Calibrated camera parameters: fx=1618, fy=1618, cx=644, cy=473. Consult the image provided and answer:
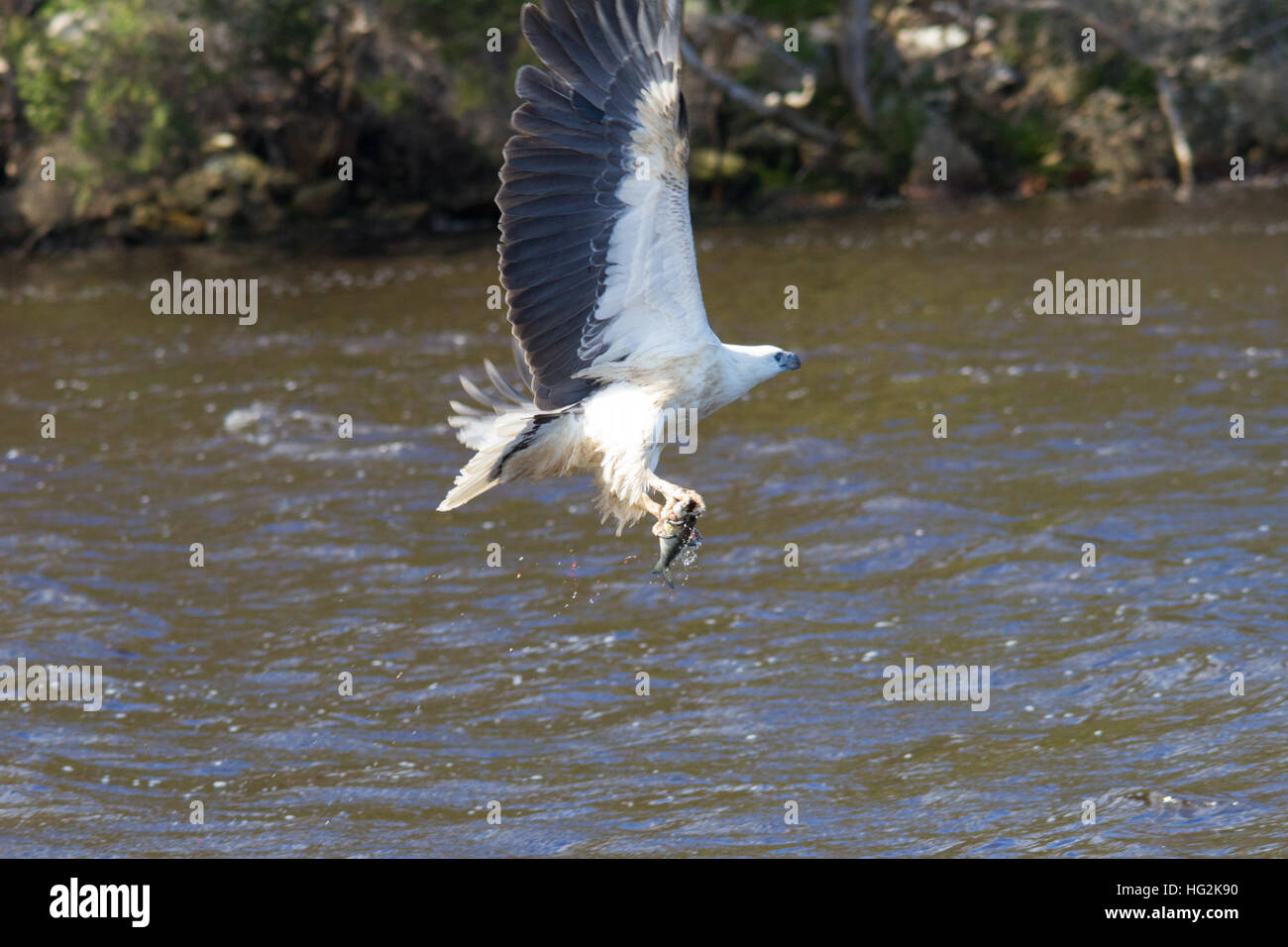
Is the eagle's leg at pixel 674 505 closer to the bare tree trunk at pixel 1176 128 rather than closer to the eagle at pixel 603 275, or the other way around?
the eagle at pixel 603 275

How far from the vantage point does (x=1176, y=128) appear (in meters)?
20.6

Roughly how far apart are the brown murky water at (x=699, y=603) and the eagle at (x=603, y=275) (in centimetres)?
147

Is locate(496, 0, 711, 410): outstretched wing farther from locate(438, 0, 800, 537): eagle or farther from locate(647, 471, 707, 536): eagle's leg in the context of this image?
locate(647, 471, 707, 536): eagle's leg

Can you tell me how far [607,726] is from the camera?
7.30 m

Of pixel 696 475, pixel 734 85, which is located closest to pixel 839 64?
pixel 734 85

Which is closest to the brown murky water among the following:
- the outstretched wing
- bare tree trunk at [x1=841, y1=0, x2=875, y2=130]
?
the outstretched wing

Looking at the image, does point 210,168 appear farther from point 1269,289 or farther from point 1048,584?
point 1048,584

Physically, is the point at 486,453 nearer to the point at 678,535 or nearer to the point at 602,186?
the point at 678,535

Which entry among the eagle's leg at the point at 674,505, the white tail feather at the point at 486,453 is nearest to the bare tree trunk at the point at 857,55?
the white tail feather at the point at 486,453

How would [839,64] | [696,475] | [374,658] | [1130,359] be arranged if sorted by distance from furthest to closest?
1. [839,64]
2. [1130,359]
3. [696,475]
4. [374,658]

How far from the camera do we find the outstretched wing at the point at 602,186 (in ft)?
18.4

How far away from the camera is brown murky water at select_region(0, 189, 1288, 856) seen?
6.59m

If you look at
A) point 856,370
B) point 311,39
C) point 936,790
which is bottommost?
point 936,790

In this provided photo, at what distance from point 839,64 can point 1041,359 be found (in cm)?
1057
